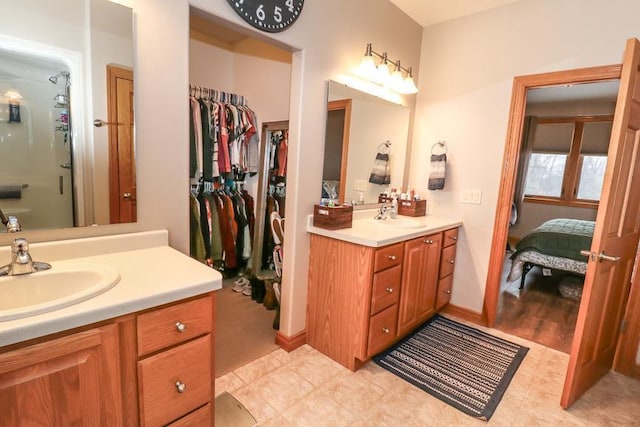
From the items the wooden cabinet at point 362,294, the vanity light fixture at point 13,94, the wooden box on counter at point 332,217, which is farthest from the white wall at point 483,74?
the vanity light fixture at point 13,94

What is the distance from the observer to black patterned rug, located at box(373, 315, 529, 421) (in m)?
1.93

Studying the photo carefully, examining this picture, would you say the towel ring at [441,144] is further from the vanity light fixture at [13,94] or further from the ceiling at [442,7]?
the vanity light fixture at [13,94]

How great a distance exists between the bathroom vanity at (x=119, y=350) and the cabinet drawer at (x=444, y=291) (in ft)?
6.66

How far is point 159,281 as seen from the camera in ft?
3.68

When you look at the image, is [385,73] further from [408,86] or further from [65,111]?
[65,111]

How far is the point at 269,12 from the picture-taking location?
1.79 metres

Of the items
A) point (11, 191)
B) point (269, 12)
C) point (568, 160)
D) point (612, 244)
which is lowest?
point (612, 244)

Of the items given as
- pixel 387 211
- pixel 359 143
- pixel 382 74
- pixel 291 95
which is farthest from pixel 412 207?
pixel 291 95

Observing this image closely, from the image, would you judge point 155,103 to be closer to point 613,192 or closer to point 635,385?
point 613,192

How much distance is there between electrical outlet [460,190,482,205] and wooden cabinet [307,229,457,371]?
57cm

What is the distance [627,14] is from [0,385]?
3438mm

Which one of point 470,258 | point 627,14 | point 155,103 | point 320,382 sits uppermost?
point 627,14

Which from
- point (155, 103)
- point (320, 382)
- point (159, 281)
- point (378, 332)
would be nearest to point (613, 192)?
point (378, 332)

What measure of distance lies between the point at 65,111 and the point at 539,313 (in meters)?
3.81
